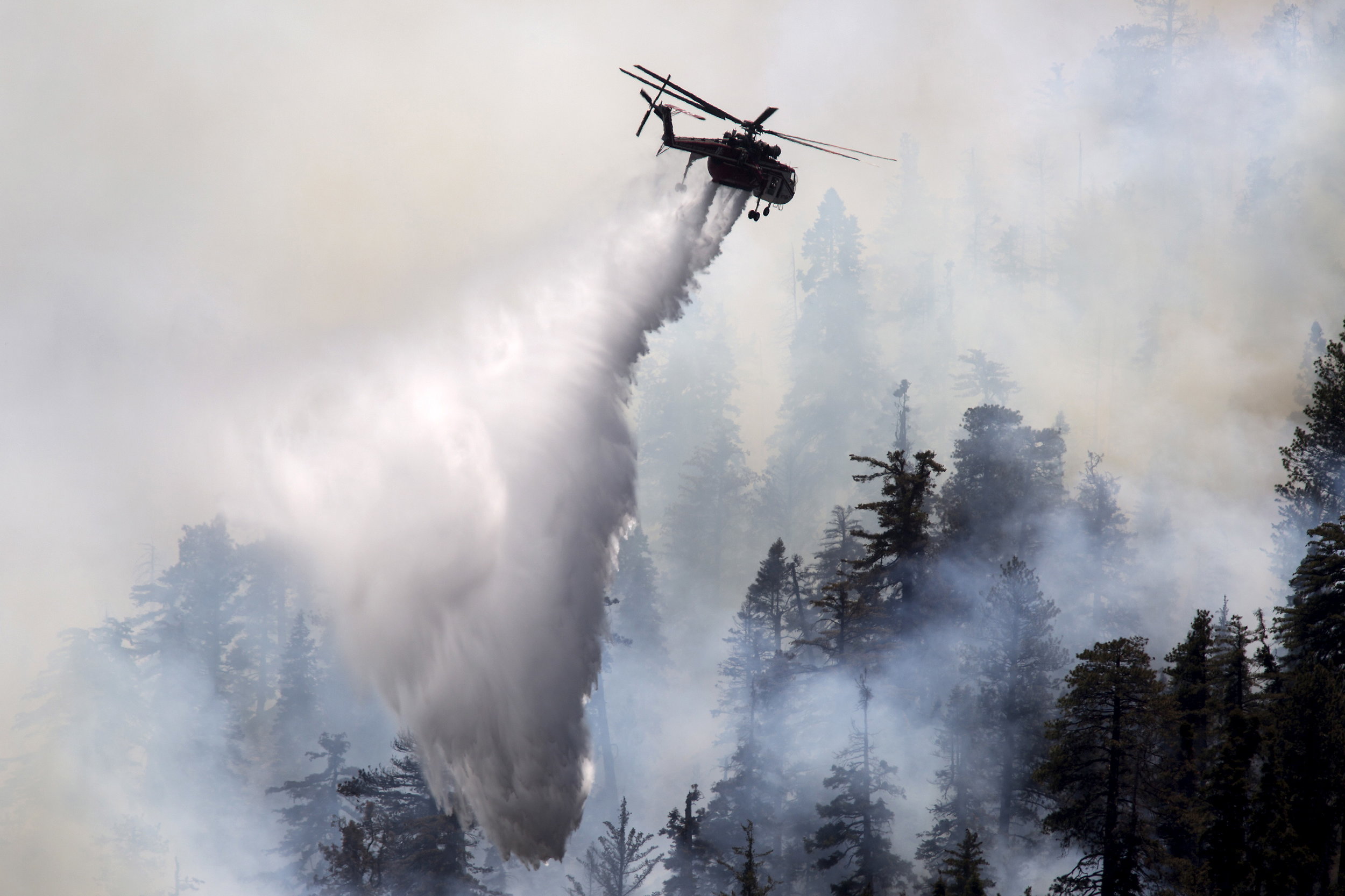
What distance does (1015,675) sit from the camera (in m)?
38.0

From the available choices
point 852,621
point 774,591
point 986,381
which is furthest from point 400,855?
point 986,381

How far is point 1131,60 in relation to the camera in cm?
9906

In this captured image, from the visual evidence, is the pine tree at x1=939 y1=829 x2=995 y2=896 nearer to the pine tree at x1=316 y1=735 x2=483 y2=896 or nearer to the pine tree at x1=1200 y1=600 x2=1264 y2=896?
the pine tree at x1=1200 y1=600 x2=1264 y2=896

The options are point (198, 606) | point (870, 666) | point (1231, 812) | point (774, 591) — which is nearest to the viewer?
point (1231, 812)

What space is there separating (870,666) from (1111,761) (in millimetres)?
11558

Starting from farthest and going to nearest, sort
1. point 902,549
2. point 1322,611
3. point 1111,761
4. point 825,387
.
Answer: point 825,387 < point 902,549 < point 1322,611 < point 1111,761

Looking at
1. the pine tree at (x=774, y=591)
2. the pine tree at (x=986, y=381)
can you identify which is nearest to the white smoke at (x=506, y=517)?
the pine tree at (x=774, y=591)

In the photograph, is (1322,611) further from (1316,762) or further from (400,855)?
(400,855)

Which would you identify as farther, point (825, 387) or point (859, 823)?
point (825, 387)

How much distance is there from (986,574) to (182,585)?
4838 centimetres

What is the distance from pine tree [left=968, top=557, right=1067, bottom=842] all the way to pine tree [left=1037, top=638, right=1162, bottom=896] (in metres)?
11.6

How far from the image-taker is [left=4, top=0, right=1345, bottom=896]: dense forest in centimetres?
2661

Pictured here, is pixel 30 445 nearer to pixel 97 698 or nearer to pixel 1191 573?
pixel 97 698

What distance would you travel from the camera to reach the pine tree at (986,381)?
7538 cm
